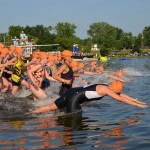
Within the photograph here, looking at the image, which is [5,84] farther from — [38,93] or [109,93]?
[109,93]

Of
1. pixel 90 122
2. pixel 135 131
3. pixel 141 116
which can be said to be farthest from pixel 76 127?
pixel 141 116

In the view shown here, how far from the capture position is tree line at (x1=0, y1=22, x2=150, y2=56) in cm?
9831

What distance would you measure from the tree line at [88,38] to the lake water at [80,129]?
2978 inches

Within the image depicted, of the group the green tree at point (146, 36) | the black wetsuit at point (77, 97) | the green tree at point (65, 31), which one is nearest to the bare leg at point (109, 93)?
the black wetsuit at point (77, 97)

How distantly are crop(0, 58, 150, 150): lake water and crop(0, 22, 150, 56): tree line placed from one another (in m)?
75.6

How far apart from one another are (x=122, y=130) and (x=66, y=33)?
9690 centimetres

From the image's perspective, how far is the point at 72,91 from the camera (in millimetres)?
8883

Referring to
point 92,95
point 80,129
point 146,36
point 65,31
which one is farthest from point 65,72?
point 146,36

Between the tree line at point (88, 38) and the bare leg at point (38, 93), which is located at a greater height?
the tree line at point (88, 38)

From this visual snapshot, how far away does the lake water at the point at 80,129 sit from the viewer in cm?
652

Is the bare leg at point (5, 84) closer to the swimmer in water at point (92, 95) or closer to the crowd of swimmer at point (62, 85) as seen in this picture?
the crowd of swimmer at point (62, 85)

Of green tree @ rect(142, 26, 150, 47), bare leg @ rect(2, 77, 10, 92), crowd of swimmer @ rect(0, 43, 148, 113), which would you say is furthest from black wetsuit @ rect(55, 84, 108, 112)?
green tree @ rect(142, 26, 150, 47)

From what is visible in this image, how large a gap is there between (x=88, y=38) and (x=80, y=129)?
139m

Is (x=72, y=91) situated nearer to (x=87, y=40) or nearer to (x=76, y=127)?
(x=76, y=127)
